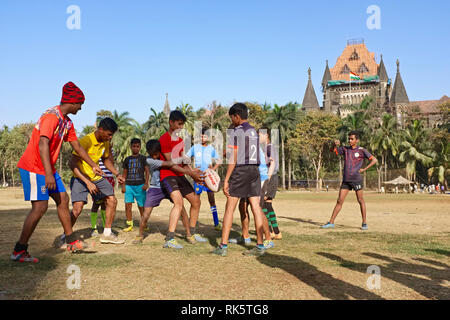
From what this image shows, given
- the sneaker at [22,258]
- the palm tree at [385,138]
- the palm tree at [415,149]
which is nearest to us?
the sneaker at [22,258]

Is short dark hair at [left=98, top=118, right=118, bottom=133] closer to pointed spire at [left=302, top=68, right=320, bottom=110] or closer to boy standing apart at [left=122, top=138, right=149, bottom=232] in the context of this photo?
boy standing apart at [left=122, top=138, right=149, bottom=232]

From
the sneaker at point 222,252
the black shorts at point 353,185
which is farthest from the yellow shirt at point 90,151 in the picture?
the black shorts at point 353,185

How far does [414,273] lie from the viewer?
430cm

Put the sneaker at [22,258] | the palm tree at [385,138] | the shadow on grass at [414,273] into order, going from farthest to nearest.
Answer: the palm tree at [385,138], the sneaker at [22,258], the shadow on grass at [414,273]

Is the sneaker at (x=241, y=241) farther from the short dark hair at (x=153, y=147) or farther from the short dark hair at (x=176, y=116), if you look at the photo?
the short dark hair at (x=176, y=116)

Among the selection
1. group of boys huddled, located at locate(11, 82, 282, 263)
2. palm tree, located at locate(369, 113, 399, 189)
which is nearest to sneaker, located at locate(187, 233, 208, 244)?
group of boys huddled, located at locate(11, 82, 282, 263)

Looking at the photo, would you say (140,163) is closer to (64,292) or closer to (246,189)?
(246,189)

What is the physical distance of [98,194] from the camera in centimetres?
647

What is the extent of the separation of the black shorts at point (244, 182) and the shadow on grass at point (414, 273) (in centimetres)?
137

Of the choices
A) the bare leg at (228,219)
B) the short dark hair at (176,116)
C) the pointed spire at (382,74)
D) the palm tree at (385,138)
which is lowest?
the bare leg at (228,219)

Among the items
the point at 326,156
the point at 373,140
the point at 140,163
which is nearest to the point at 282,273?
the point at 140,163

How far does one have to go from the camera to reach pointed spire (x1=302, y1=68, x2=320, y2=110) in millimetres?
102656

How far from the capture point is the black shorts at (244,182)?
554cm
